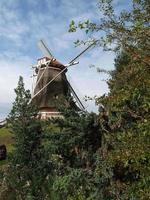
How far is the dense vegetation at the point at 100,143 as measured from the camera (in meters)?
11.6

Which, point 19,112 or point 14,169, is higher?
point 19,112

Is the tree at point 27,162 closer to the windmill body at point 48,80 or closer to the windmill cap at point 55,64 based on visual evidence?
the windmill body at point 48,80

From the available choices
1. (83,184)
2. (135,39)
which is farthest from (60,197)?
(135,39)

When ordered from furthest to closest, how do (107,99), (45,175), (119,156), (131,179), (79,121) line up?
(45,175) → (79,121) → (131,179) → (107,99) → (119,156)

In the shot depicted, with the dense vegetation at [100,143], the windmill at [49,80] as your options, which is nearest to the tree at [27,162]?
the dense vegetation at [100,143]

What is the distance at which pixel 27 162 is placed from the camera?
22375 millimetres

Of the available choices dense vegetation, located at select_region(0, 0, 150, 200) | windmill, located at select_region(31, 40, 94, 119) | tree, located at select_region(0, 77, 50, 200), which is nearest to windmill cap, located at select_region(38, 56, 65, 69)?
windmill, located at select_region(31, 40, 94, 119)

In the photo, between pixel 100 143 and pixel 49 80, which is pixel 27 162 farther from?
pixel 49 80

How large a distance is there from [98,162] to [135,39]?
22.7 ft

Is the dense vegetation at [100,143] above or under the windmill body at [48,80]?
under

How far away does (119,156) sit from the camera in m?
11.7

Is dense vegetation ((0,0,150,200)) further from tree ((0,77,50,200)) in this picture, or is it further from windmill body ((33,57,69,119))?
windmill body ((33,57,69,119))

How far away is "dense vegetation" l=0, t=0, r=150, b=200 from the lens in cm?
1158

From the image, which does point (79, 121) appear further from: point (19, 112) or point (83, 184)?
point (19, 112)
